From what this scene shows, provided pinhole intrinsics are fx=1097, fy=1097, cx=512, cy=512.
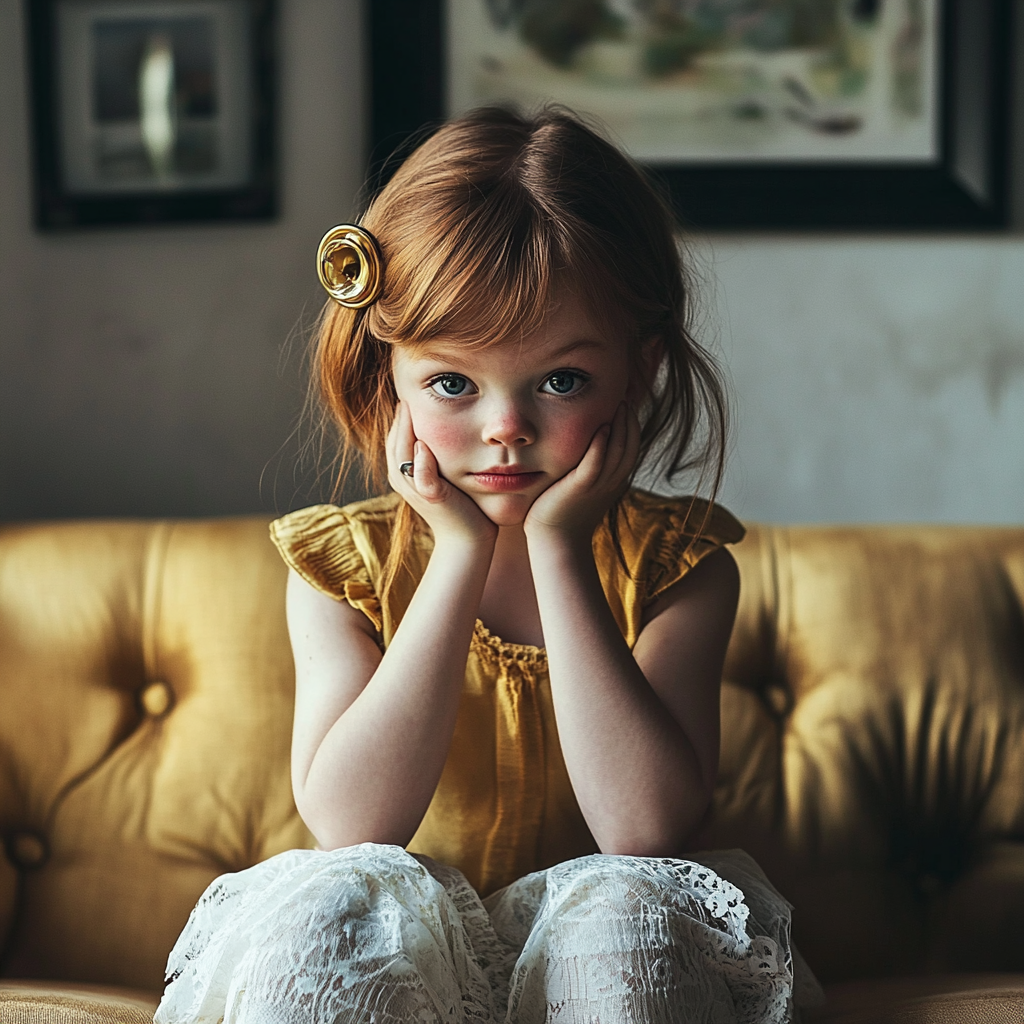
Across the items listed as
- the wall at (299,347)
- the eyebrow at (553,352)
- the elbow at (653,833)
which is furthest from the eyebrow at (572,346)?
the wall at (299,347)

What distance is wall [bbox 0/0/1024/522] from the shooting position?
1340 mm

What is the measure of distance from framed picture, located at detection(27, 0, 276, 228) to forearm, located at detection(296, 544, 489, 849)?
74 centimetres

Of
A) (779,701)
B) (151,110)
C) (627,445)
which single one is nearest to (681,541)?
(627,445)

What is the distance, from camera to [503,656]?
3.02 feet

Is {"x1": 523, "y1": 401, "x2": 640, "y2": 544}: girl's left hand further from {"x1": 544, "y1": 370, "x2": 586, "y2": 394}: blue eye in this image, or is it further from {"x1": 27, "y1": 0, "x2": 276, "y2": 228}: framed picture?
{"x1": 27, "y1": 0, "x2": 276, "y2": 228}: framed picture

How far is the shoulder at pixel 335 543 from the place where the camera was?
3.02 ft

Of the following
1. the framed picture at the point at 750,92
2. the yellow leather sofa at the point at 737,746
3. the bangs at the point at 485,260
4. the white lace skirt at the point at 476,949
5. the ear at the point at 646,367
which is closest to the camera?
the white lace skirt at the point at 476,949

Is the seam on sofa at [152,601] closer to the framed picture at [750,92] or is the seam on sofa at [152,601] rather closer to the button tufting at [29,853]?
the button tufting at [29,853]

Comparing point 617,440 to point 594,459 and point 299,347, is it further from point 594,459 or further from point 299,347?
point 299,347

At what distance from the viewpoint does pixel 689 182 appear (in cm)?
132

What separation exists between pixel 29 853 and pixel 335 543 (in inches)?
17.7

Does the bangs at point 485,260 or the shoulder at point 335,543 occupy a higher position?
the bangs at point 485,260

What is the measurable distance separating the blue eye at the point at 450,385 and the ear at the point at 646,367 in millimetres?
142

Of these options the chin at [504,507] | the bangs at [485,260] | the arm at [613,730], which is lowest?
the arm at [613,730]
